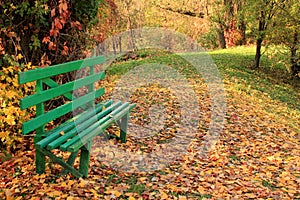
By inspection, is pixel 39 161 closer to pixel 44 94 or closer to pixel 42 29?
pixel 44 94

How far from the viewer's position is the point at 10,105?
14.0ft

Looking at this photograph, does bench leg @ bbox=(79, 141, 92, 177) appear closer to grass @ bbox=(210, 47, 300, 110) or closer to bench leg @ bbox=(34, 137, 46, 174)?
bench leg @ bbox=(34, 137, 46, 174)

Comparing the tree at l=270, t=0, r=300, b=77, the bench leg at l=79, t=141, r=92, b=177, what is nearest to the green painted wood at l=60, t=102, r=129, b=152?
the bench leg at l=79, t=141, r=92, b=177

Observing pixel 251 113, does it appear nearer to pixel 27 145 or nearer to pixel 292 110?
pixel 292 110

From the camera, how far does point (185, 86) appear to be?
9672mm

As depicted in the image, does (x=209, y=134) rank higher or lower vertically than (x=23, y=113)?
lower

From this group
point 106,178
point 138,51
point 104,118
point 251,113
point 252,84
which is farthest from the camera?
point 138,51

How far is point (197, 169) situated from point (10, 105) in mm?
2485

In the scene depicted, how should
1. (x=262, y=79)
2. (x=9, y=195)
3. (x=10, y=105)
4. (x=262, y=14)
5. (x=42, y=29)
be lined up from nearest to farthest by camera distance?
1. (x=9, y=195)
2. (x=10, y=105)
3. (x=42, y=29)
4. (x=262, y=14)
5. (x=262, y=79)

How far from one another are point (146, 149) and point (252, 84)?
288 inches

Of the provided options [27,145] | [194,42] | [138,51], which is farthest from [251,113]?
[194,42]

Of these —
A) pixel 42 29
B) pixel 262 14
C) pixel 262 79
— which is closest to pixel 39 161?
pixel 42 29

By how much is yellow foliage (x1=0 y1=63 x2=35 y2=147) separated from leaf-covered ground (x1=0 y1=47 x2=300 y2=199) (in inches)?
11.4

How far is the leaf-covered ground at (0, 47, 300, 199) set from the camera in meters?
3.69
